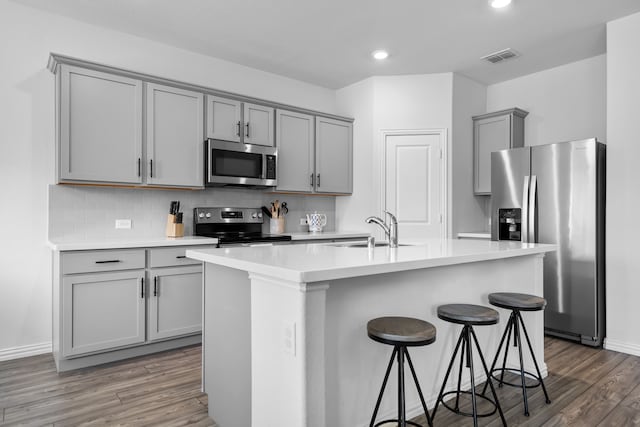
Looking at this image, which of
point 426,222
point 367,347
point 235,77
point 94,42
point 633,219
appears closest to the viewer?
point 367,347

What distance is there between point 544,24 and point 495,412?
9.88ft

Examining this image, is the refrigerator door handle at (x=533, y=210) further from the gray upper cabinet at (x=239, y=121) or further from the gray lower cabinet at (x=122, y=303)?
the gray lower cabinet at (x=122, y=303)

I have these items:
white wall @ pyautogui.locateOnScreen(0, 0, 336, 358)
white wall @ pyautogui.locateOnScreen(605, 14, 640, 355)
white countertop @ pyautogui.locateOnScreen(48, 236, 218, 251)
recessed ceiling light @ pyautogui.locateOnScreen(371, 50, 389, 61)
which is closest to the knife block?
white countertop @ pyautogui.locateOnScreen(48, 236, 218, 251)

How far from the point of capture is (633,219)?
318cm

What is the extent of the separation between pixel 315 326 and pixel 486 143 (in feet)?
12.6

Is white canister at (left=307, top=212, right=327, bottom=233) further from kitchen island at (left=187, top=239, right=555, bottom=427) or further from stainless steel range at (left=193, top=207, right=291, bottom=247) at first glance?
kitchen island at (left=187, top=239, right=555, bottom=427)

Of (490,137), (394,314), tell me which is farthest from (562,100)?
(394,314)

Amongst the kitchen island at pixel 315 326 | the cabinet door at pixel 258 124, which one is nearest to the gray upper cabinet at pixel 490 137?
the kitchen island at pixel 315 326

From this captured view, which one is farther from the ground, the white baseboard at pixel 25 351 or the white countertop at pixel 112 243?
the white countertop at pixel 112 243

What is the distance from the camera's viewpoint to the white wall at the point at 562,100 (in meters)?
4.00

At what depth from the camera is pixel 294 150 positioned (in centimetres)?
432

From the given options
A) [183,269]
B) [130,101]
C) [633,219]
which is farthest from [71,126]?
[633,219]

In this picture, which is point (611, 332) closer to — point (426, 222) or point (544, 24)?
point (426, 222)

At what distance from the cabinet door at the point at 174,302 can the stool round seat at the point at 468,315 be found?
204cm
